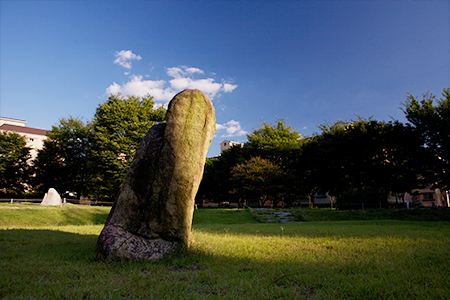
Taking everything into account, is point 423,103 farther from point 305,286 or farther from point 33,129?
point 33,129

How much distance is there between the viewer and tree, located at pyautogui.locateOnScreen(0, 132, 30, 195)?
34.6 m

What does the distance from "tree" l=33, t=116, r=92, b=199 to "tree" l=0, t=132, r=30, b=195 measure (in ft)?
8.86

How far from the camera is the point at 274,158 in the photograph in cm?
3453

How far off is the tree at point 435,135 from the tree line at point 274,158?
2.5 inches

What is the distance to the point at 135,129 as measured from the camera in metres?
30.8

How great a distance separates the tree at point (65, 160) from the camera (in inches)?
1307

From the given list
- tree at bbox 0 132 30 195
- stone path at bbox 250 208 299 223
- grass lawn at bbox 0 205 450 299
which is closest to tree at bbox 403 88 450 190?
stone path at bbox 250 208 299 223

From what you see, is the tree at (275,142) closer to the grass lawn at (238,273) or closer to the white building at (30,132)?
the grass lawn at (238,273)

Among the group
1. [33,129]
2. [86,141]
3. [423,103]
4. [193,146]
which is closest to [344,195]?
[423,103]

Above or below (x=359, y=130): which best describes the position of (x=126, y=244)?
below

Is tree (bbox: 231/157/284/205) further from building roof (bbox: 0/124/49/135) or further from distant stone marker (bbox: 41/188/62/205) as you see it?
building roof (bbox: 0/124/49/135)

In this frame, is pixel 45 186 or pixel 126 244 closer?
pixel 126 244

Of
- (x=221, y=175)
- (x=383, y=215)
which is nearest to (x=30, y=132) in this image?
(x=221, y=175)

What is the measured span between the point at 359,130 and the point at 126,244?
25723 millimetres
